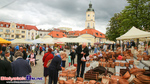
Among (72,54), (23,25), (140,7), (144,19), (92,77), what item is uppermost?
(23,25)

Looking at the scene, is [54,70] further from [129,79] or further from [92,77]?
[129,79]

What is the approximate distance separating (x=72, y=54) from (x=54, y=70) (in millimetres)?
5902

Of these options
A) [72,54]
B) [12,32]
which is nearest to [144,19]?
[72,54]

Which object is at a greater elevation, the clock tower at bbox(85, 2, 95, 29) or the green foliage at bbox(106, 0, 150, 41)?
the clock tower at bbox(85, 2, 95, 29)

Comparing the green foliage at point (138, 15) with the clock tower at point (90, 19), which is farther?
Result: the clock tower at point (90, 19)

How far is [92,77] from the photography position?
5656 mm

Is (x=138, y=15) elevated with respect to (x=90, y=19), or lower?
lower

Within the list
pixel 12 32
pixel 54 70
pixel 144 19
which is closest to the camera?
pixel 54 70

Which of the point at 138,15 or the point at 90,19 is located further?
the point at 90,19

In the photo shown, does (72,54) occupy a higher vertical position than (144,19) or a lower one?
lower

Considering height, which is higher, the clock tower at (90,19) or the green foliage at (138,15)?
the clock tower at (90,19)

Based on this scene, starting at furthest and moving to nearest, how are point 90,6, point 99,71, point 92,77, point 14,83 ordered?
point 90,6, point 99,71, point 92,77, point 14,83

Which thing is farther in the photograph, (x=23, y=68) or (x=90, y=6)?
(x=90, y=6)

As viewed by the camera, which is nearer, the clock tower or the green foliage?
the green foliage
